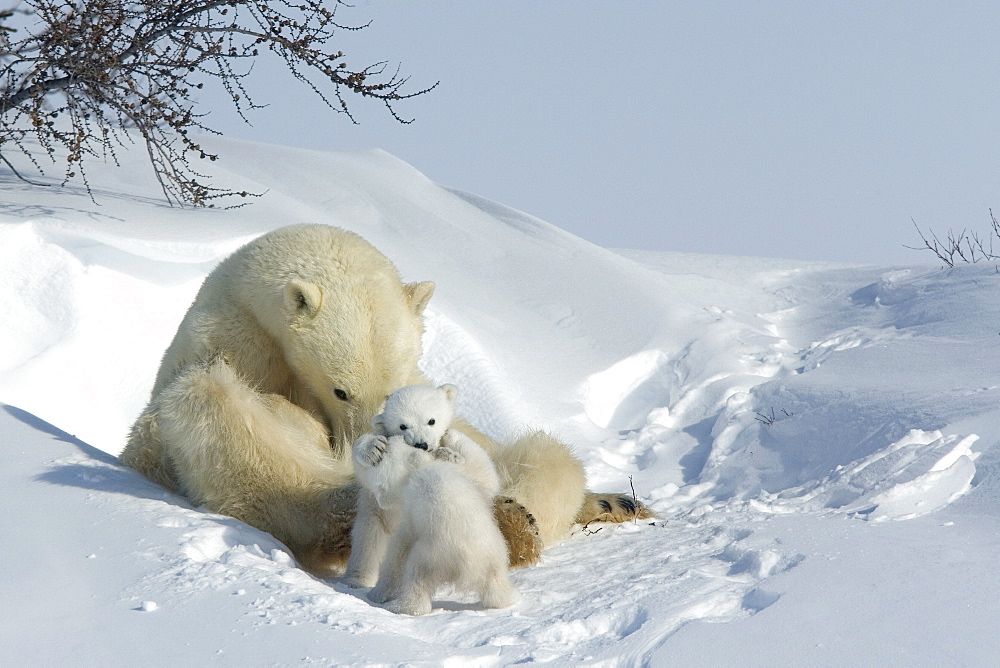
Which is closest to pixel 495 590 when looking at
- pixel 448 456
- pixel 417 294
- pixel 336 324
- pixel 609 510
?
pixel 448 456

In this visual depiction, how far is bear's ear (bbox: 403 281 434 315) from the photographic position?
150 inches

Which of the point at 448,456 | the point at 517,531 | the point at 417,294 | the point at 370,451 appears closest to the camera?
the point at 370,451

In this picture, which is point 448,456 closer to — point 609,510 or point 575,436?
point 609,510

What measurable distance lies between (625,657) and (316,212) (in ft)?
23.2

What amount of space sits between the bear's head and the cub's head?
0.45m

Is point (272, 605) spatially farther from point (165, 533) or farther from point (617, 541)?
point (617, 541)

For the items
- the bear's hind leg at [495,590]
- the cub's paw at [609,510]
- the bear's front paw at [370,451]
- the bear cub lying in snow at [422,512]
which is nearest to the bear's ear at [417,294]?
the bear cub lying in snow at [422,512]

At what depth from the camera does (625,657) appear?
2.29 metres

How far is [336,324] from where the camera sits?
11.2 ft

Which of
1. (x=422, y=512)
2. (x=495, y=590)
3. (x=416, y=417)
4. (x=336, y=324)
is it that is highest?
(x=336, y=324)

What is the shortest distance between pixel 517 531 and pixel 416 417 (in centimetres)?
60

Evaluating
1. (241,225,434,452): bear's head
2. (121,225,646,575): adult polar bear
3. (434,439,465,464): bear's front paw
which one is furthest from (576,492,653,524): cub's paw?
(434,439,465,464): bear's front paw

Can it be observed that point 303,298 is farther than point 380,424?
Yes

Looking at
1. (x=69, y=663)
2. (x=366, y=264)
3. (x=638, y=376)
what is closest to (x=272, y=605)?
(x=69, y=663)
